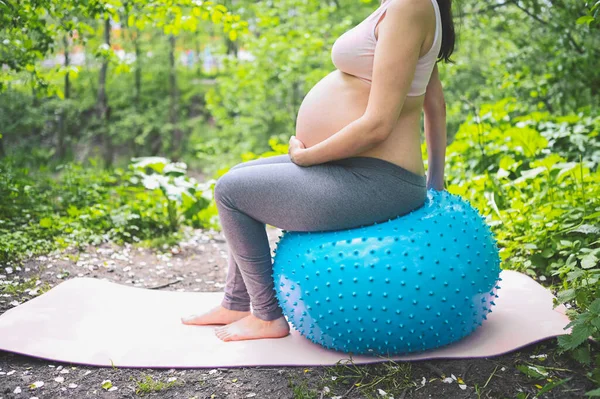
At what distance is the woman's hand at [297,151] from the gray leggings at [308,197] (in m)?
0.02

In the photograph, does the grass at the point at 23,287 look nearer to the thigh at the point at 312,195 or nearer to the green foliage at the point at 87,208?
the green foliage at the point at 87,208

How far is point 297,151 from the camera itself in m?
2.23

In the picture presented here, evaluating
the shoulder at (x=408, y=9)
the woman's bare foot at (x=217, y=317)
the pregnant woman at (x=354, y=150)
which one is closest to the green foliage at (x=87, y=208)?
the woman's bare foot at (x=217, y=317)

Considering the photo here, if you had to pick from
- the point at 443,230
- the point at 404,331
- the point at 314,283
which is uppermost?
the point at 443,230

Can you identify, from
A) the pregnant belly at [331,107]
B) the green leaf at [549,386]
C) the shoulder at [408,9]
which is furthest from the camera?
the pregnant belly at [331,107]

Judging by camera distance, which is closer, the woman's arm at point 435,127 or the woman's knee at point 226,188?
the woman's knee at point 226,188

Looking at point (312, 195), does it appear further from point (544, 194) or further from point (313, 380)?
point (544, 194)

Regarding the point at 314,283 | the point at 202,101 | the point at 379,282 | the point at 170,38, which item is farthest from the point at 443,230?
the point at 202,101

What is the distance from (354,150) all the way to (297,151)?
26cm

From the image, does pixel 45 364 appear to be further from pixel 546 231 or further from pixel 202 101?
pixel 202 101

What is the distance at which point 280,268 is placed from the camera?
2.26 meters

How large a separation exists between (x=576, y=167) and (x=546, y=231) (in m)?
0.77

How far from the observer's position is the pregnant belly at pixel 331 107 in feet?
7.11

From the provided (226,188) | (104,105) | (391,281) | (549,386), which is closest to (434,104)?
(391,281)
